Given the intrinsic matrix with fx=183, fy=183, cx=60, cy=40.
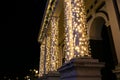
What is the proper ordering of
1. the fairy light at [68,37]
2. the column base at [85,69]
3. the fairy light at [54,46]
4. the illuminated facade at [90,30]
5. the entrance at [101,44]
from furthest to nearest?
the fairy light at [54,46] < the entrance at [101,44] < the fairy light at [68,37] < the illuminated facade at [90,30] < the column base at [85,69]

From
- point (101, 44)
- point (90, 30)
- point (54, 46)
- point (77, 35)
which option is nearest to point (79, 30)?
point (77, 35)

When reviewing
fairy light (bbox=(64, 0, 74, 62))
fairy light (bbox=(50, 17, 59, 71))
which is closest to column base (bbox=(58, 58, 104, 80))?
fairy light (bbox=(64, 0, 74, 62))

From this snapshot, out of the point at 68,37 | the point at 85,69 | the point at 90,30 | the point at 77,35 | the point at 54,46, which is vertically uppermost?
the point at 90,30

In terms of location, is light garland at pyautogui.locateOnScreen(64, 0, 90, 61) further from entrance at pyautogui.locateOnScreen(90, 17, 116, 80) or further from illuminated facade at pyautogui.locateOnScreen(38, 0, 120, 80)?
entrance at pyautogui.locateOnScreen(90, 17, 116, 80)

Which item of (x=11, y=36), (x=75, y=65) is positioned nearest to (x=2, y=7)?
(x=11, y=36)

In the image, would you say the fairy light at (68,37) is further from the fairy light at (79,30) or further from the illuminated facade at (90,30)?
the fairy light at (79,30)

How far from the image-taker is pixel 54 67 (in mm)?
11375

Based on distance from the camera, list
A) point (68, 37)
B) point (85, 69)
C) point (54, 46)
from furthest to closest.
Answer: point (54, 46) < point (68, 37) < point (85, 69)

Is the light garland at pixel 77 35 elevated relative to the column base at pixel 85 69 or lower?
elevated

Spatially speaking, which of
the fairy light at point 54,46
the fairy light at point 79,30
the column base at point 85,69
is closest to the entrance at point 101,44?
the fairy light at point 54,46

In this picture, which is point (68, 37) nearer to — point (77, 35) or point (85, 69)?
point (77, 35)

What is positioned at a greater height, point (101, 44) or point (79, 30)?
point (101, 44)

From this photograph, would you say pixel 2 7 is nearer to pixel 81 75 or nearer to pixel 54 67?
pixel 54 67

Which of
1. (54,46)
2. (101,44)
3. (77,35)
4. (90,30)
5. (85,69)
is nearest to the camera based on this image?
(85,69)
